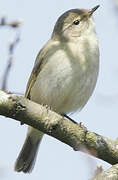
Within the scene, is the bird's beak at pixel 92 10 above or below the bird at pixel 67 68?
above

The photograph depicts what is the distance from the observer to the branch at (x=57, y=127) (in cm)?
352

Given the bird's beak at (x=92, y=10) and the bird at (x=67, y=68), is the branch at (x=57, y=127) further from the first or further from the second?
the bird's beak at (x=92, y=10)

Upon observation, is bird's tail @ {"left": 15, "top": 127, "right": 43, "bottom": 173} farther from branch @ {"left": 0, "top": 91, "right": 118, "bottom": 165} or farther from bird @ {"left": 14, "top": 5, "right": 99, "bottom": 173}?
branch @ {"left": 0, "top": 91, "right": 118, "bottom": 165}

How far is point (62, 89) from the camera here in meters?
5.12

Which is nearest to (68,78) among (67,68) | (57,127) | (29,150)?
(67,68)

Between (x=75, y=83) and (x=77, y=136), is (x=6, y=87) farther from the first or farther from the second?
(x=75, y=83)

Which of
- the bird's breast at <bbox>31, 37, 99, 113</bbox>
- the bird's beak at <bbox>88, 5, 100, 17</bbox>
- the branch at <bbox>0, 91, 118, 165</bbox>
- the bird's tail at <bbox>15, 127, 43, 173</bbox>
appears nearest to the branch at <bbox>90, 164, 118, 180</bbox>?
the branch at <bbox>0, 91, 118, 165</bbox>

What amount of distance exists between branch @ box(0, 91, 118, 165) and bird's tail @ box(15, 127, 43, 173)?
205 centimetres

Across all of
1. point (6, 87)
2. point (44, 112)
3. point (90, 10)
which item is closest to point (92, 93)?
point (90, 10)

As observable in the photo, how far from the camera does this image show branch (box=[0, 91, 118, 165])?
3.52 metres

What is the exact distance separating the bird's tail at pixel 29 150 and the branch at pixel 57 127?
205 cm

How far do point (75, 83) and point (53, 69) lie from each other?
33 cm

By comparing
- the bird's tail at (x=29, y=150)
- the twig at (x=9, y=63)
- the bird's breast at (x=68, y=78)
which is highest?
the twig at (x=9, y=63)

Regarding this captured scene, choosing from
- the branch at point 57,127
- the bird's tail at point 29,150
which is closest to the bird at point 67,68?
the bird's tail at point 29,150
